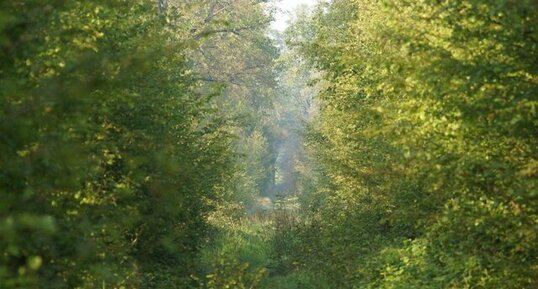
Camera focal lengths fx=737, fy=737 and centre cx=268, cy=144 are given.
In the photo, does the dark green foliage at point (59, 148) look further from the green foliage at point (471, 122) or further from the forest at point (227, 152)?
the green foliage at point (471, 122)

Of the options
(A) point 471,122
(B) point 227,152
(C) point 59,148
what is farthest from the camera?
(B) point 227,152

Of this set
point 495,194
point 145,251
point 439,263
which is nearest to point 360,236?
point 439,263

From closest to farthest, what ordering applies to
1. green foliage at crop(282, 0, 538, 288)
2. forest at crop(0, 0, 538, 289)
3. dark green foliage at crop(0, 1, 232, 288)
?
dark green foliage at crop(0, 1, 232, 288), forest at crop(0, 0, 538, 289), green foliage at crop(282, 0, 538, 288)

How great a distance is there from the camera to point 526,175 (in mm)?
8023

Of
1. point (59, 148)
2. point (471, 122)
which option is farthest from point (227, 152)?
point (59, 148)

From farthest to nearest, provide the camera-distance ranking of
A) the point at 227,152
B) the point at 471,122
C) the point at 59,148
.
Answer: the point at 227,152 < the point at 471,122 < the point at 59,148

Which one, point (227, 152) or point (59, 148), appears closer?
point (59, 148)

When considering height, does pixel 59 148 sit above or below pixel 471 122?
below

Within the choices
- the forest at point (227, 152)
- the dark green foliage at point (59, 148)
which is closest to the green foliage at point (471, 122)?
the forest at point (227, 152)

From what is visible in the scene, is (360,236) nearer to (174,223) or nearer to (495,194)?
(174,223)

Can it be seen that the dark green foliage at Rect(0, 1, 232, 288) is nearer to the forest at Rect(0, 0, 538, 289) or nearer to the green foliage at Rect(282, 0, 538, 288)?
the forest at Rect(0, 0, 538, 289)

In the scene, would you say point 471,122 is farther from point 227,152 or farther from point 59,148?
point 227,152

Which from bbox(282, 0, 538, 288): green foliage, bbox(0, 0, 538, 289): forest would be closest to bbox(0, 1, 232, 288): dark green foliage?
bbox(0, 0, 538, 289): forest

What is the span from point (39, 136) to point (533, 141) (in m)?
5.39
